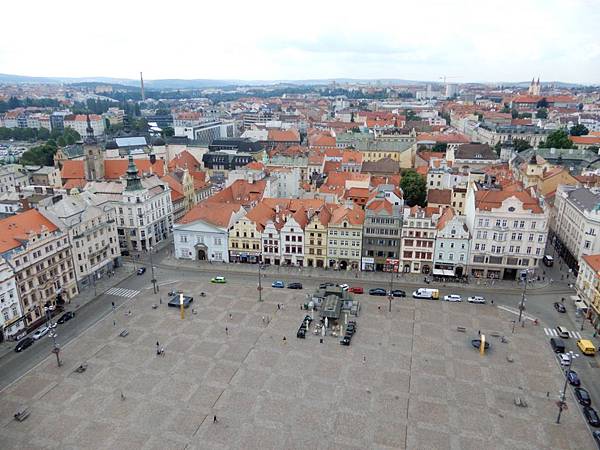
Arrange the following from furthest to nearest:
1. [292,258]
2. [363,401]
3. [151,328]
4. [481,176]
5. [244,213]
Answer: [481,176] → [244,213] → [292,258] → [151,328] → [363,401]

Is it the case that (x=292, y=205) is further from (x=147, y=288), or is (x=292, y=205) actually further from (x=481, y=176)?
(x=481, y=176)

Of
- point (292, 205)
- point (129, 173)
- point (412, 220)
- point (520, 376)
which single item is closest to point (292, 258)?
point (292, 205)

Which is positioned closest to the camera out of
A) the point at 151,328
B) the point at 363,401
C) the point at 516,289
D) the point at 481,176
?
the point at 363,401

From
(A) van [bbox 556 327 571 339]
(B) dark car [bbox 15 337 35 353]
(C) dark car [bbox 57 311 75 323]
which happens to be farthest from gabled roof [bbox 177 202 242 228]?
(A) van [bbox 556 327 571 339]

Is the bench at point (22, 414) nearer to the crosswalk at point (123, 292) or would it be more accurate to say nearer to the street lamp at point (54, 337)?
the street lamp at point (54, 337)

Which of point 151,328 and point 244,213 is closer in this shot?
point 151,328

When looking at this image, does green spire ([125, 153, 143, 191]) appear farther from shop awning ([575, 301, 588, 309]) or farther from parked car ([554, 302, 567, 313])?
shop awning ([575, 301, 588, 309])

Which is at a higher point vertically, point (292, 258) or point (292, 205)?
point (292, 205)
